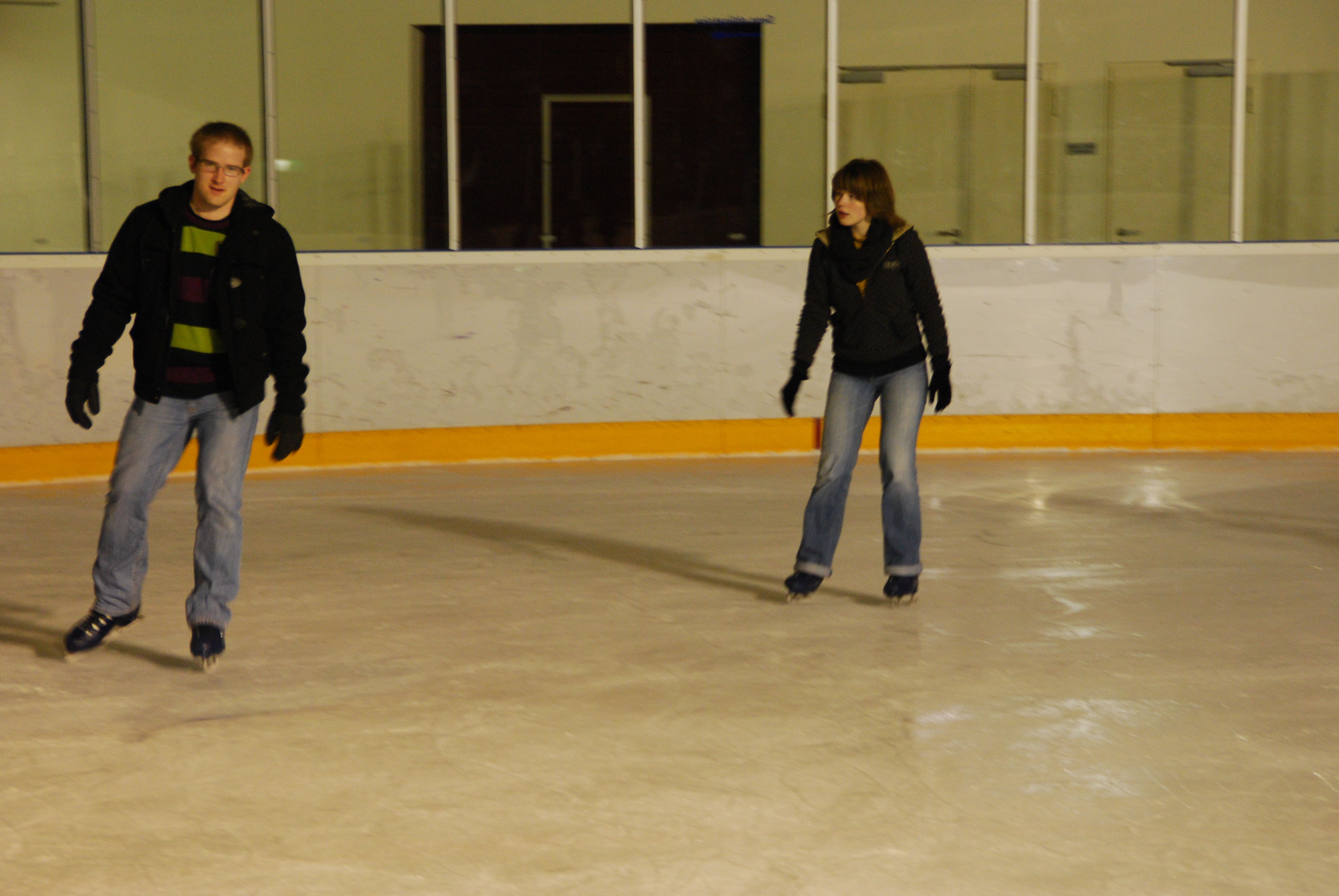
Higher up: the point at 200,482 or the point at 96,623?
the point at 200,482

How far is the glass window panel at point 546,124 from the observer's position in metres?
9.86

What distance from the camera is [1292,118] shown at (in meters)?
10.4

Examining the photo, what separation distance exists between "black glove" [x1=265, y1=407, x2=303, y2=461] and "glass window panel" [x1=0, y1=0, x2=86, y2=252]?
552cm

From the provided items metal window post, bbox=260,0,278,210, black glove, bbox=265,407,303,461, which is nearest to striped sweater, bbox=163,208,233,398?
black glove, bbox=265,407,303,461

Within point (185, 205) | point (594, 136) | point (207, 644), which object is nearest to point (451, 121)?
point (594, 136)

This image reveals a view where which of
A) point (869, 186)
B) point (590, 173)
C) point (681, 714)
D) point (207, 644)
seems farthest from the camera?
point (590, 173)

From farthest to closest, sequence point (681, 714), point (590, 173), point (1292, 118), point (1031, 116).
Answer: point (1292, 118) < point (1031, 116) < point (590, 173) < point (681, 714)

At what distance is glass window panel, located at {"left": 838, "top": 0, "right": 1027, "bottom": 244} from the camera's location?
10273mm

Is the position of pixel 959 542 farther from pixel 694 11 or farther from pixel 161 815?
pixel 694 11

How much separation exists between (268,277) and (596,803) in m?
1.85

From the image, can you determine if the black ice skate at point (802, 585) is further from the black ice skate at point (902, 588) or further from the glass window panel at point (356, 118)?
the glass window panel at point (356, 118)

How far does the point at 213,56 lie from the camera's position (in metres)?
9.52

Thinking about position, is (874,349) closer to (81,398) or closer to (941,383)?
(941,383)

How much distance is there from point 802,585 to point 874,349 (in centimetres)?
89
